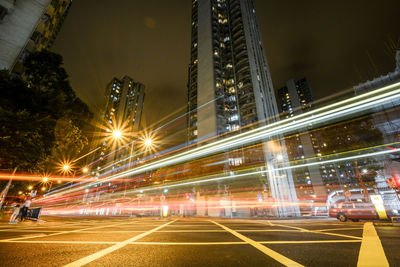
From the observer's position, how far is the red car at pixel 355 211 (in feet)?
42.4

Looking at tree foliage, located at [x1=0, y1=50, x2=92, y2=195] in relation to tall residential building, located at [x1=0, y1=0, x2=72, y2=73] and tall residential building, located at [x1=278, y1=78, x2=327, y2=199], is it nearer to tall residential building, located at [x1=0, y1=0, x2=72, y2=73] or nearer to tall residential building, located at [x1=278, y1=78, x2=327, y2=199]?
tall residential building, located at [x1=0, y1=0, x2=72, y2=73]

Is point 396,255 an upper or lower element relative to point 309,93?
lower

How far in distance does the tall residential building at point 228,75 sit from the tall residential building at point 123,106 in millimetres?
60505

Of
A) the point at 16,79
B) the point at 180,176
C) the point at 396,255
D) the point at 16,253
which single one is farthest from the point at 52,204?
the point at 396,255

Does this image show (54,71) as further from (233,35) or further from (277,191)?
(233,35)

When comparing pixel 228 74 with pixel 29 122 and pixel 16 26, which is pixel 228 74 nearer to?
pixel 16 26

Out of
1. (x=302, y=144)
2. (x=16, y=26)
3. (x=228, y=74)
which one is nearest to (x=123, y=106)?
(x=228, y=74)

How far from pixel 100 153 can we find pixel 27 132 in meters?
105

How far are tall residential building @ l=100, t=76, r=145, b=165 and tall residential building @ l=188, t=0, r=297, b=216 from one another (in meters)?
60.5

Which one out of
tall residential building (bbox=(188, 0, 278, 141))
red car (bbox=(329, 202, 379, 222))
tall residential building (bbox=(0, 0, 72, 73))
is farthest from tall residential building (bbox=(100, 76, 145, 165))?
red car (bbox=(329, 202, 379, 222))

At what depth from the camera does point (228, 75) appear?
5409 centimetres

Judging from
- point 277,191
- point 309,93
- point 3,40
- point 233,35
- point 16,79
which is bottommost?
point 277,191

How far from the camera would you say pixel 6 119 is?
812 centimetres

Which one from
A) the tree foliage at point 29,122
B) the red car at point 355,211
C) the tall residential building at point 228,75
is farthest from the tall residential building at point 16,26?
the tall residential building at point 228,75
